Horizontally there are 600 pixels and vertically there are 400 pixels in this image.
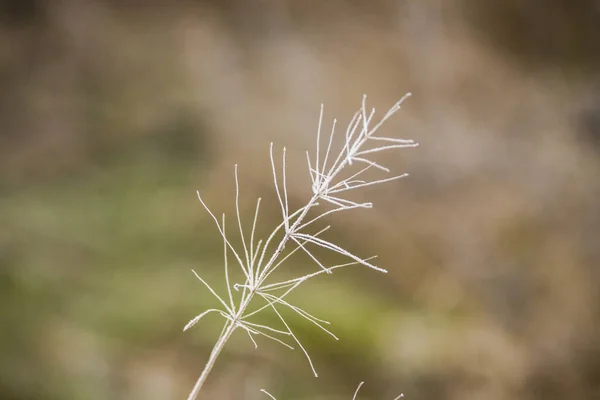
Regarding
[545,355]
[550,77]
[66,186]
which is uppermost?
[550,77]

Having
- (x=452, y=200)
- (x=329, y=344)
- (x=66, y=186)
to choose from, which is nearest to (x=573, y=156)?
(x=452, y=200)

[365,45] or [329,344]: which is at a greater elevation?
[365,45]

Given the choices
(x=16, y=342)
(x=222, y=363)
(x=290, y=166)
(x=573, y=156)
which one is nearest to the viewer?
(x=16, y=342)

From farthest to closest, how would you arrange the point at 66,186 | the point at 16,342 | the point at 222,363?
the point at 66,186
the point at 222,363
the point at 16,342

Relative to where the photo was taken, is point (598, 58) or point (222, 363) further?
point (598, 58)

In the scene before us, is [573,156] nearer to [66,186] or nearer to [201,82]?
[201,82]

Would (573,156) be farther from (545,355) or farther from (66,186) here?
(66,186)
